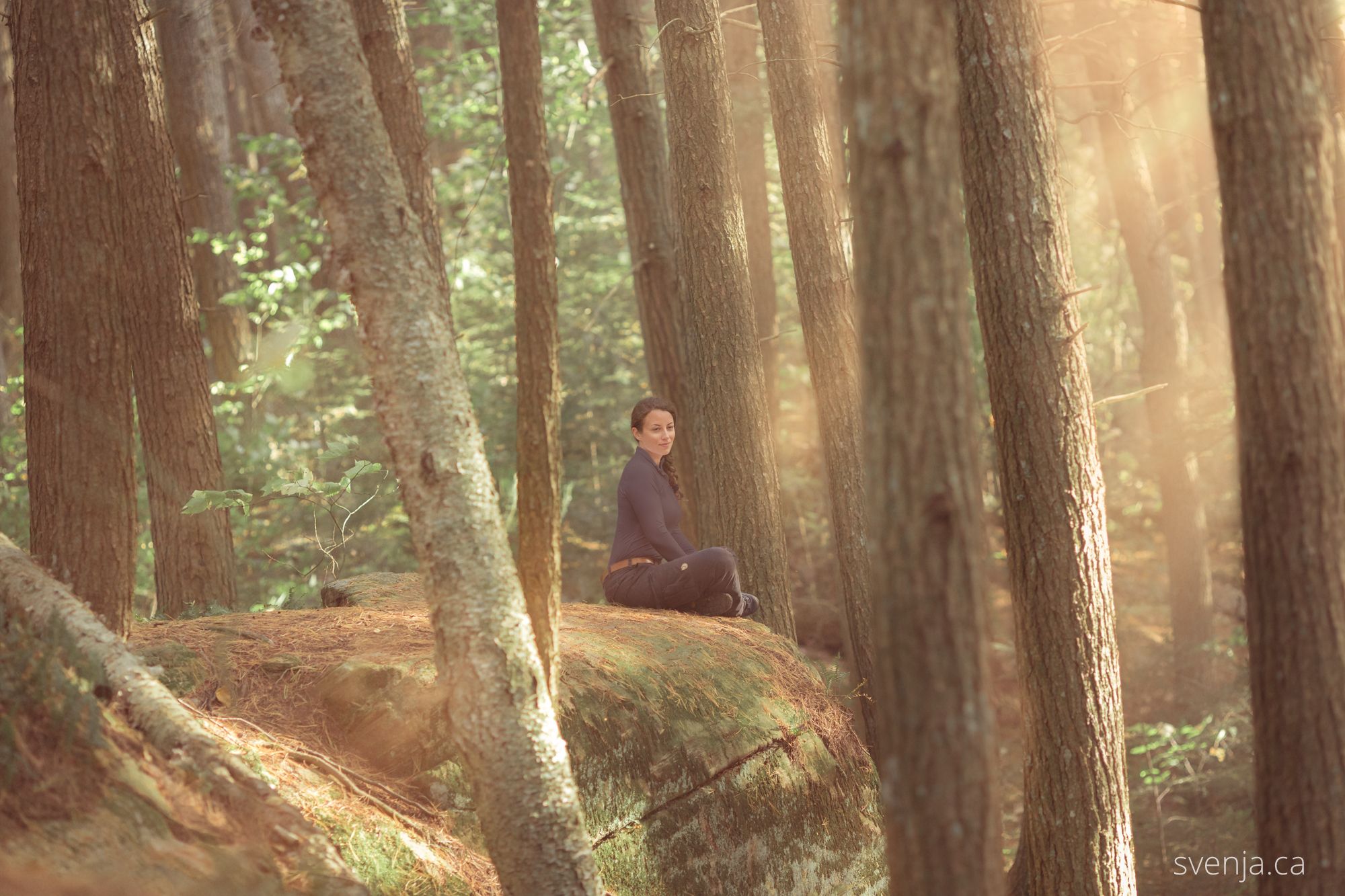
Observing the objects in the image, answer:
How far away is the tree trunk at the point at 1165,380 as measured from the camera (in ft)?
47.9

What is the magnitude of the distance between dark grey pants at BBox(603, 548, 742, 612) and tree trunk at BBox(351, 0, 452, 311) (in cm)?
252

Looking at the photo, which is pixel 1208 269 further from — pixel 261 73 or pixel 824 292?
pixel 261 73

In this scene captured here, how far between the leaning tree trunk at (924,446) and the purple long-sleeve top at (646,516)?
4.17 meters

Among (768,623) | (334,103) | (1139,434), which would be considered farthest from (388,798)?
(1139,434)

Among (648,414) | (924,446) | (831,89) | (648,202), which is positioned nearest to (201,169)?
(648,202)

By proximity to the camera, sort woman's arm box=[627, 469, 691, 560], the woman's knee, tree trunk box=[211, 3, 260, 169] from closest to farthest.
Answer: the woman's knee, woman's arm box=[627, 469, 691, 560], tree trunk box=[211, 3, 260, 169]

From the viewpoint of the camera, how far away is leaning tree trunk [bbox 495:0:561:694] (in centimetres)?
446

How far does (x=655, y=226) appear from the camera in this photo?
32.7ft

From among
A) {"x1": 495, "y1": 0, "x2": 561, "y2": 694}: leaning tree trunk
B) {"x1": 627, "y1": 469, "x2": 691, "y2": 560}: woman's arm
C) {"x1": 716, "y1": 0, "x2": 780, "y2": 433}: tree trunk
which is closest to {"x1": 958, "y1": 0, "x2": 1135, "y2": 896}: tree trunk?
{"x1": 495, "y1": 0, "x2": 561, "y2": 694}: leaning tree trunk

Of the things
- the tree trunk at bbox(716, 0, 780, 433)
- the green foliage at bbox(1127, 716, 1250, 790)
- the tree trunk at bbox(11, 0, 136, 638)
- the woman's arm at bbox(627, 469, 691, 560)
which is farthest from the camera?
the tree trunk at bbox(716, 0, 780, 433)

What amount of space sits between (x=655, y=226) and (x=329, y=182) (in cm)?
612

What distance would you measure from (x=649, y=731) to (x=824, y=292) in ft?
14.0

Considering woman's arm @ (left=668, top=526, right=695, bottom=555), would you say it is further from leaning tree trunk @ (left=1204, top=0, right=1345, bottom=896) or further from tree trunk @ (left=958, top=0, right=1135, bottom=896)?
leaning tree trunk @ (left=1204, top=0, right=1345, bottom=896)

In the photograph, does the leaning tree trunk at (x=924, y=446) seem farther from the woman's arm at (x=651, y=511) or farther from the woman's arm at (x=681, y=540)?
the woman's arm at (x=681, y=540)
